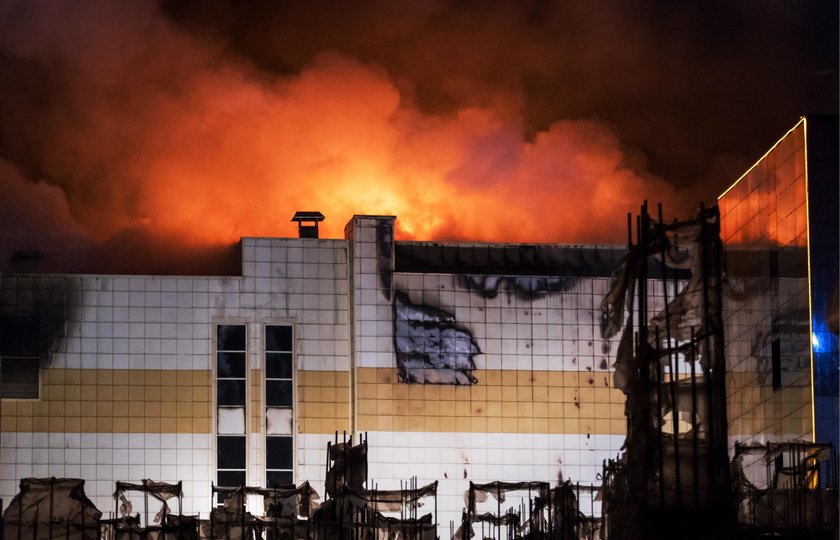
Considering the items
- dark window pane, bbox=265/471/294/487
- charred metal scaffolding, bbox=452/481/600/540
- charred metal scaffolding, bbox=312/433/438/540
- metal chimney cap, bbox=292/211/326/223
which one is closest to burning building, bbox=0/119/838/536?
dark window pane, bbox=265/471/294/487

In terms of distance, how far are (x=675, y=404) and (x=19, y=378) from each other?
23.4 metres

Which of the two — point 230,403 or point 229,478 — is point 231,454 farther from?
point 230,403

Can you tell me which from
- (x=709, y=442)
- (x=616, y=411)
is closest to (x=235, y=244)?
(x=616, y=411)

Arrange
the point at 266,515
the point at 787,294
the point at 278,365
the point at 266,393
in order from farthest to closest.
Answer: the point at 278,365, the point at 266,393, the point at 266,515, the point at 787,294

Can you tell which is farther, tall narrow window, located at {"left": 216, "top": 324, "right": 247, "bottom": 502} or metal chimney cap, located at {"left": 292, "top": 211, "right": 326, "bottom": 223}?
metal chimney cap, located at {"left": 292, "top": 211, "right": 326, "bottom": 223}

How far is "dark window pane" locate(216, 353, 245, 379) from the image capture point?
150 ft

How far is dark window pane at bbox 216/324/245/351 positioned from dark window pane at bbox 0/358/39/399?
18.1 feet

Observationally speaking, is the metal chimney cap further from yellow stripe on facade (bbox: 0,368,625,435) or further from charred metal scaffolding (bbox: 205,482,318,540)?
charred metal scaffolding (bbox: 205,482,318,540)

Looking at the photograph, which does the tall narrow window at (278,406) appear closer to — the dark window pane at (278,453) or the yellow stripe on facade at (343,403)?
the dark window pane at (278,453)

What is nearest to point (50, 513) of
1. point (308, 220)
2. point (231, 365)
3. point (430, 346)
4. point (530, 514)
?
point (231, 365)

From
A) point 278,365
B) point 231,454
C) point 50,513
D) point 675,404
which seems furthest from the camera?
point 278,365

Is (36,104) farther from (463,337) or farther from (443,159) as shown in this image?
(463,337)

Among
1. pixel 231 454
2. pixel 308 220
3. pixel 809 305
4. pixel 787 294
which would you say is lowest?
pixel 231 454

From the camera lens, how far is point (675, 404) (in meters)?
29.3
